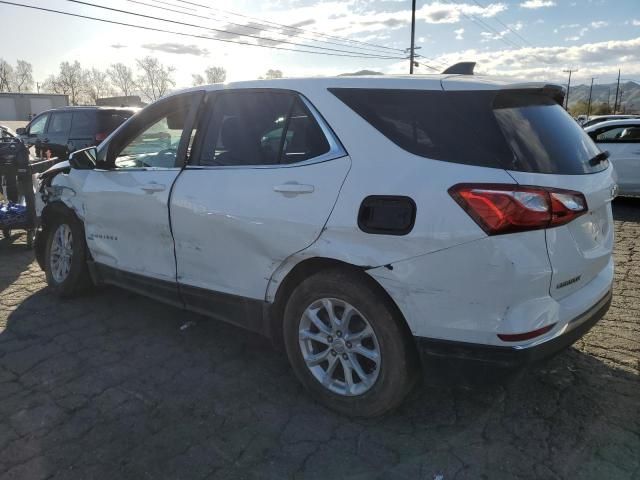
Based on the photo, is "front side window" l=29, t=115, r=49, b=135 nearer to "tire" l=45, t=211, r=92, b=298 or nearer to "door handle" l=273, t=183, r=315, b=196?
"tire" l=45, t=211, r=92, b=298

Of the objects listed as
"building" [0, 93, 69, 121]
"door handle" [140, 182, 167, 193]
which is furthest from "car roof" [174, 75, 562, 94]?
"building" [0, 93, 69, 121]

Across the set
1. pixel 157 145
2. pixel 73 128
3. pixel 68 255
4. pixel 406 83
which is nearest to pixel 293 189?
pixel 406 83

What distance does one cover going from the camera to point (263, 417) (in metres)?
2.81

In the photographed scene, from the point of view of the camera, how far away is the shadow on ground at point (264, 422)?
240 cm

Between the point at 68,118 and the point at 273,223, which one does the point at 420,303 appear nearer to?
the point at 273,223

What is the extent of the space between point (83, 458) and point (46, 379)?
0.96 meters

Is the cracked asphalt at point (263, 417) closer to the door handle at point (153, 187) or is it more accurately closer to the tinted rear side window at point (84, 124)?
the door handle at point (153, 187)

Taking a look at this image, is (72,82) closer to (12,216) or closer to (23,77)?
(23,77)

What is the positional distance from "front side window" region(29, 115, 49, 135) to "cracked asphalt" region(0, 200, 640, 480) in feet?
35.7

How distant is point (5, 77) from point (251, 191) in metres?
128

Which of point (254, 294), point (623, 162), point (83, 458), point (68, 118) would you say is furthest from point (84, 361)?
point (68, 118)

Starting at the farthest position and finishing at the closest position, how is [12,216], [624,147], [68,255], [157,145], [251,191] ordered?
[624,147]
[12,216]
[68,255]
[157,145]
[251,191]

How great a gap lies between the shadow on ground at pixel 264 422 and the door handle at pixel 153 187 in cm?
112

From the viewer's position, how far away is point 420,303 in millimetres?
2367
